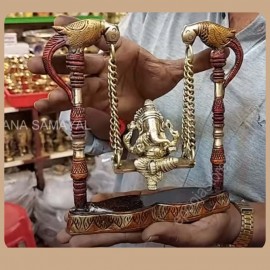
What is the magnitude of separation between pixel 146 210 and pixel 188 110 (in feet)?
0.62

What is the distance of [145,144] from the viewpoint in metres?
0.78

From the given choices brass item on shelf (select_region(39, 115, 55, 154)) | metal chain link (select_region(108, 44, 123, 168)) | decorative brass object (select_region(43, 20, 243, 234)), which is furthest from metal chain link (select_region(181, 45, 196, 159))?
brass item on shelf (select_region(39, 115, 55, 154))

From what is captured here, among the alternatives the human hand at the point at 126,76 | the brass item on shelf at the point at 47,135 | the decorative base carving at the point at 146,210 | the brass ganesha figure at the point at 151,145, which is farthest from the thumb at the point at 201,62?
the brass item on shelf at the point at 47,135

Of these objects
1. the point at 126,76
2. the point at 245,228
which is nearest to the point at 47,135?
the point at 126,76

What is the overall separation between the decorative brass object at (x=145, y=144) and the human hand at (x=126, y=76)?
30mm

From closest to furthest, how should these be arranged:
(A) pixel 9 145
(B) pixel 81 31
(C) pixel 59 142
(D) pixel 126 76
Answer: (B) pixel 81 31, (D) pixel 126 76, (A) pixel 9 145, (C) pixel 59 142

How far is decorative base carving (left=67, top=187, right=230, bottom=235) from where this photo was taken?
2.43 ft

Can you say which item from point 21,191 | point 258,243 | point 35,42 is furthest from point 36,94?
point 258,243

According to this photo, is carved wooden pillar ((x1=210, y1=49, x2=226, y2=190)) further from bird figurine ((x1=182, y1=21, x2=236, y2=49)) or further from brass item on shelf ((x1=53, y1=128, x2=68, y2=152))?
brass item on shelf ((x1=53, y1=128, x2=68, y2=152))

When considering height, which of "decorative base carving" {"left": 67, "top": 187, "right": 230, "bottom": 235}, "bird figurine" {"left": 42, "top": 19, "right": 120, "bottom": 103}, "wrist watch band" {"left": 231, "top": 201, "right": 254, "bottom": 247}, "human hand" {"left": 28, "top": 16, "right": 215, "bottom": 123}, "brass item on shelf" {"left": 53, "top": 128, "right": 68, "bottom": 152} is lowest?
"brass item on shelf" {"left": 53, "top": 128, "right": 68, "bottom": 152}

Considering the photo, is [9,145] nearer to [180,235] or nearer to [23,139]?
[23,139]

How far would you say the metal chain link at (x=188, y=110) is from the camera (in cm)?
76

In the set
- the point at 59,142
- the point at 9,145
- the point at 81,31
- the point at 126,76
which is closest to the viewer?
the point at 81,31

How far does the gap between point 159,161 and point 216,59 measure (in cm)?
20
